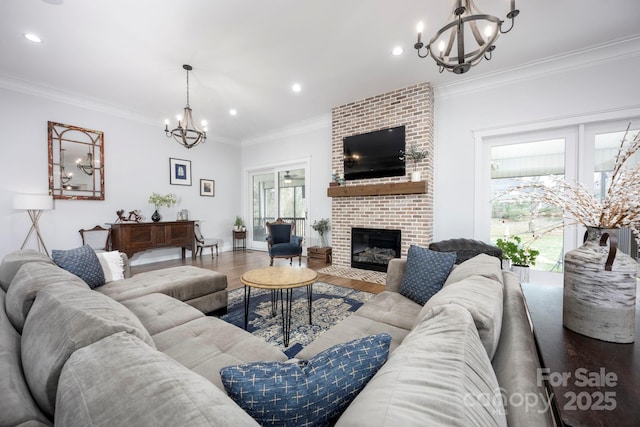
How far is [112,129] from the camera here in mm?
4648

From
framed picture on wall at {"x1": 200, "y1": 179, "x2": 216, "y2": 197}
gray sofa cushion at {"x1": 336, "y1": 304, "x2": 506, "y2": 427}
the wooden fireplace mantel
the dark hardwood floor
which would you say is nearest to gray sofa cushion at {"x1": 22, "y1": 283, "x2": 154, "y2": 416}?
gray sofa cushion at {"x1": 336, "y1": 304, "x2": 506, "y2": 427}

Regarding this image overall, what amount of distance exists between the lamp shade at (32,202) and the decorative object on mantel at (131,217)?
40.6 inches

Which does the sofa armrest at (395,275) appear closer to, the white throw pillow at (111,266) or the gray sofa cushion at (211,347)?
the gray sofa cushion at (211,347)

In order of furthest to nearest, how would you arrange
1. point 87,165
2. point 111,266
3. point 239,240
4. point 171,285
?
point 239,240, point 87,165, point 111,266, point 171,285

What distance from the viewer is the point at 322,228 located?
17.3 ft

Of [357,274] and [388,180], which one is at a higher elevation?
[388,180]

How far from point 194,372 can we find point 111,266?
2396 mm

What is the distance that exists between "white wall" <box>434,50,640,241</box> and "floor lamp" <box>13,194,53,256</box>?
595 cm

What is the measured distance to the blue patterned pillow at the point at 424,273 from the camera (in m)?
1.81

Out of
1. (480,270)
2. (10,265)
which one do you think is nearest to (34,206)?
(10,265)

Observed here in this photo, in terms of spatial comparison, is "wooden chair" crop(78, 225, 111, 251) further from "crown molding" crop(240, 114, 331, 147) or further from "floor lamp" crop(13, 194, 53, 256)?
"crown molding" crop(240, 114, 331, 147)

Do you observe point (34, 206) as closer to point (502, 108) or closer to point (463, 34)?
point (463, 34)

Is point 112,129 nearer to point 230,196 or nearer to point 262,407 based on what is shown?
point 230,196

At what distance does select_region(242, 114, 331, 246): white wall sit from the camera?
5.32 metres
